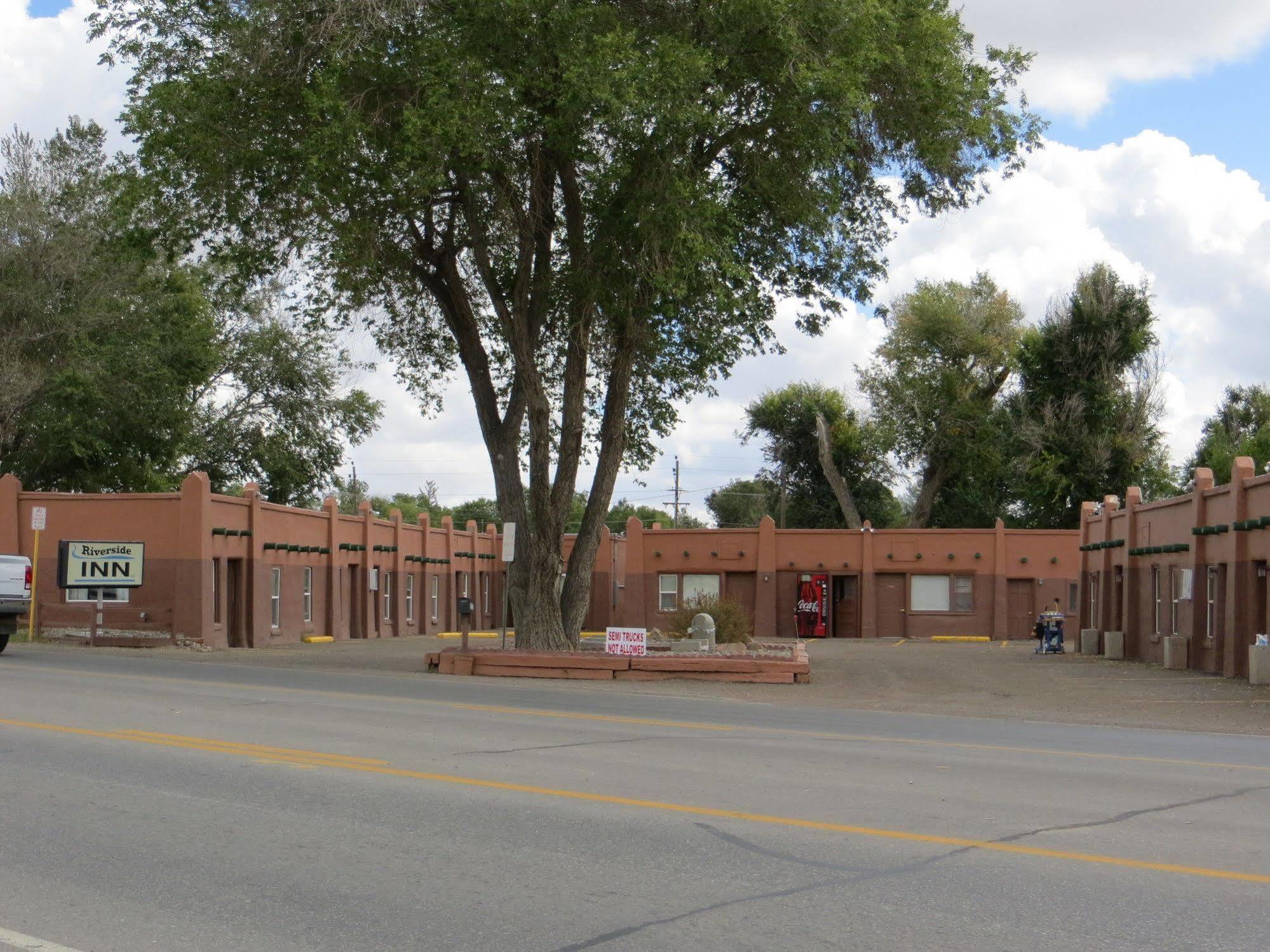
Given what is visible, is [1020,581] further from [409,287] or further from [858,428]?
[409,287]

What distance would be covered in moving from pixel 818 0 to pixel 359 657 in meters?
16.5

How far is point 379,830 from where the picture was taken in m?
8.26

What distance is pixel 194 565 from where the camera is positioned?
31109 mm

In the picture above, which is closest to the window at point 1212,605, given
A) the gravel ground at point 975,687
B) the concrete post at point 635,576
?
the gravel ground at point 975,687

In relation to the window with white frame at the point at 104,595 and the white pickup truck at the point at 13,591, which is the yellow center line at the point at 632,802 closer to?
the white pickup truck at the point at 13,591

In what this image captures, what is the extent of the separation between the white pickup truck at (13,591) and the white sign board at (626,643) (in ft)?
32.4

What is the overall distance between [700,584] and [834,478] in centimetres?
1884

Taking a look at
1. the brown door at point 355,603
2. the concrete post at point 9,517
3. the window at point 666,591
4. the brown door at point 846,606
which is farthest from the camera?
the window at point 666,591

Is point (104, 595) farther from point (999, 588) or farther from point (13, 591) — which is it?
point (999, 588)

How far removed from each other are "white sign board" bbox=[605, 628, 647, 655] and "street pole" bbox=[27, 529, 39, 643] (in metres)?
12.6

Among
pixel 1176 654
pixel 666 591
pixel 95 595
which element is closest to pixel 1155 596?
pixel 1176 654

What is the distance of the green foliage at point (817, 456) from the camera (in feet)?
223

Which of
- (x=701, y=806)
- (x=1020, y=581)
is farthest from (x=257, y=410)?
(x=701, y=806)

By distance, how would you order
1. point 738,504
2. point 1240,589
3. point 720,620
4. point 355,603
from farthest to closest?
point 738,504
point 355,603
point 720,620
point 1240,589
